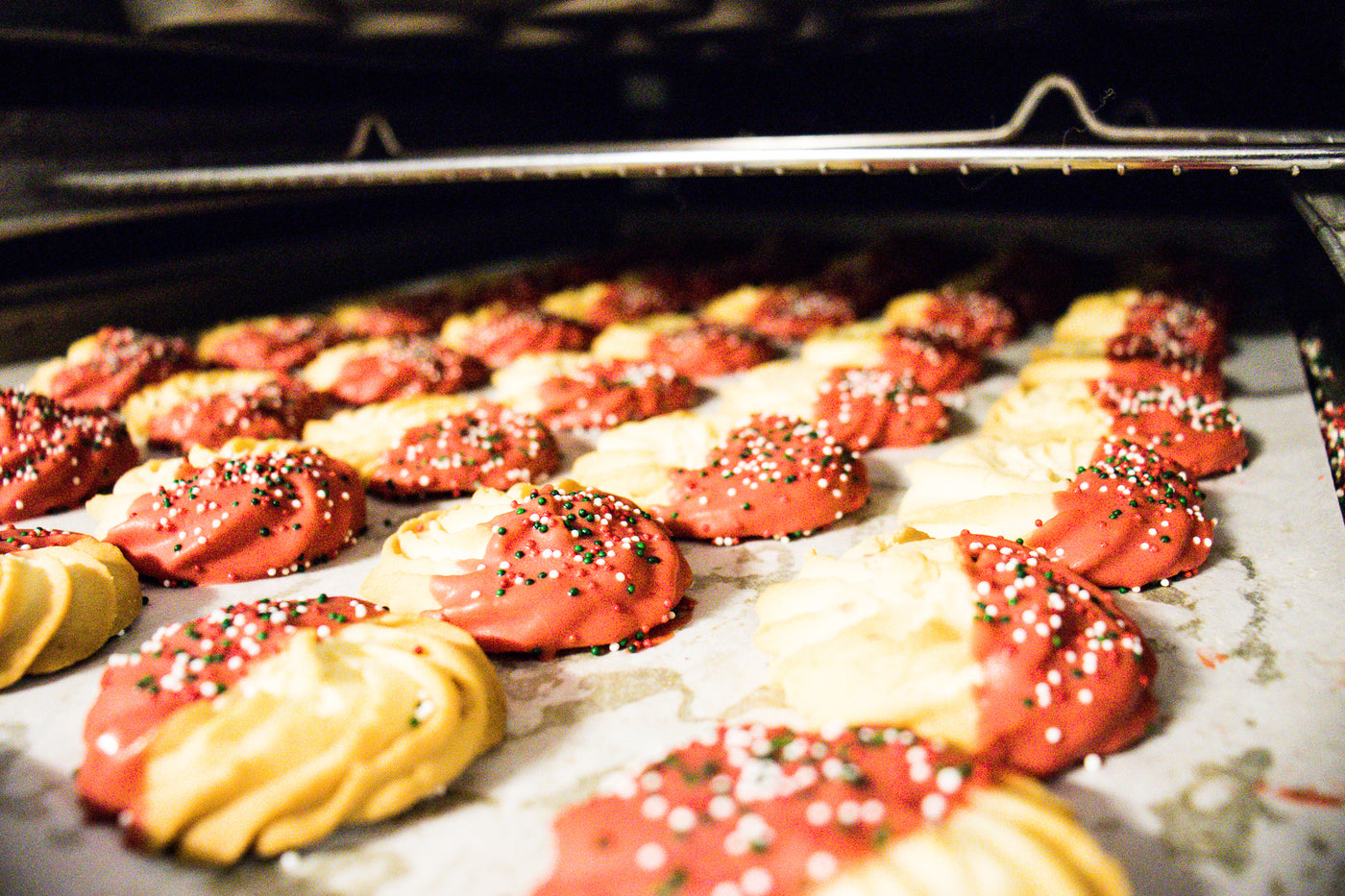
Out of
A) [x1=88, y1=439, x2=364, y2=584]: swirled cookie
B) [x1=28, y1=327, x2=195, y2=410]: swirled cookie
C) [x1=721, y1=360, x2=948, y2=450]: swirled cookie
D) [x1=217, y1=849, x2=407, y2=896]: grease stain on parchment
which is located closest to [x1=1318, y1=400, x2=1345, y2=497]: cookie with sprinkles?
[x1=721, y1=360, x2=948, y2=450]: swirled cookie

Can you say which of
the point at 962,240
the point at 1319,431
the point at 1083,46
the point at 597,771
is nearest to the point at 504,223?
the point at 962,240

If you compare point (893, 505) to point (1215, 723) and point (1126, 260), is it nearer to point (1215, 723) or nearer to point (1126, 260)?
point (1215, 723)

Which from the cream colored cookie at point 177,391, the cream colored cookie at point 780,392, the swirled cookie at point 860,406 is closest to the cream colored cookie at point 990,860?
the swirled cookie at point 860,406

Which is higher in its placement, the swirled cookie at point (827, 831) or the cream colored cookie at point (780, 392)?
the swirled cookie at point (827, 831)

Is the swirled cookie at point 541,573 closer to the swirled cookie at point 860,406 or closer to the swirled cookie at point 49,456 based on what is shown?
the swirled cookie at point 860,406

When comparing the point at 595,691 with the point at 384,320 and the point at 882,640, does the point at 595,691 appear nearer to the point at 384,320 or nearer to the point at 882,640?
the point at 882,640

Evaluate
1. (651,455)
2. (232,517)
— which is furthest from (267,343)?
(651,455)

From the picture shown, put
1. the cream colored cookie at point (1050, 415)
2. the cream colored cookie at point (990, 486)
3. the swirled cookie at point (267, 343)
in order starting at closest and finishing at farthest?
the cream colored cookie at point (990, 486), the cream colored cookie at point (1050, 415), the swirled cookie at point (267, 343)
